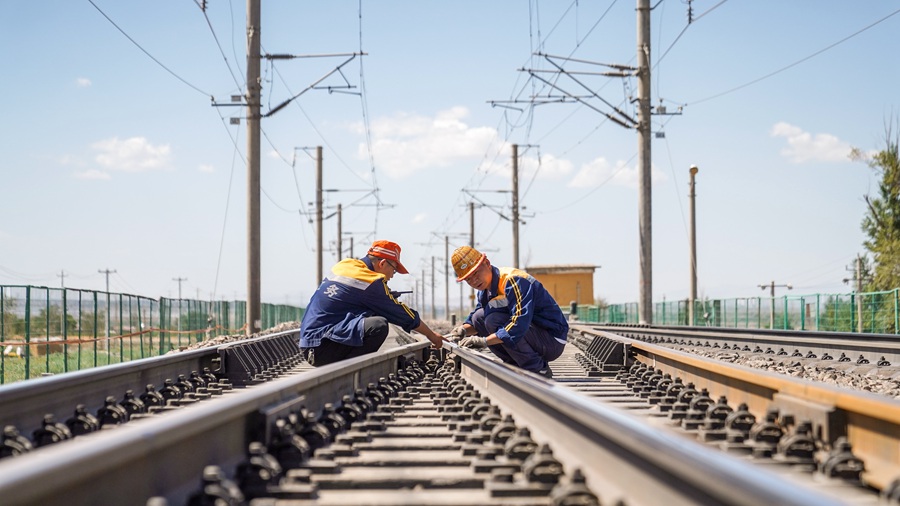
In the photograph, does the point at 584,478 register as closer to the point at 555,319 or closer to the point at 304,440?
the point at 304,440

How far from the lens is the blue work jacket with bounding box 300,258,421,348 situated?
8.85m

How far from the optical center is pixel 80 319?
20562 mm

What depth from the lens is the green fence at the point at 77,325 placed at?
17297 millimetres

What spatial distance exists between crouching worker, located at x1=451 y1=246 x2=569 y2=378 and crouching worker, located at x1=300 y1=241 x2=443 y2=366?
0.68 m

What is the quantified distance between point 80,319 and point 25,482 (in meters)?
19.1

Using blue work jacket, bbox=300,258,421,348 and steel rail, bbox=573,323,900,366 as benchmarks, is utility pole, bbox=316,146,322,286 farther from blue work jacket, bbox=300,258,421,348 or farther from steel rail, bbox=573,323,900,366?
blue work jacket, bbox=300,258,421,348

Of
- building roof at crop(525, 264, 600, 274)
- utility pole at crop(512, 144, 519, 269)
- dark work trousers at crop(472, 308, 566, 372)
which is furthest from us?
building roof at crop(525, 264, 600, 274)

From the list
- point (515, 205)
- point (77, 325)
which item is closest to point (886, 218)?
point (515, 205)

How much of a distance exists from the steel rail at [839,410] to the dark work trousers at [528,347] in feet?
9.12

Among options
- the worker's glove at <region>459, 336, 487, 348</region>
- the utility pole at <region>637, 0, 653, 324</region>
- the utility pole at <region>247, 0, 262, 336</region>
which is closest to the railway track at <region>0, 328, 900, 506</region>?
the worker's glove at <region>459, 336, 487, 348</region>

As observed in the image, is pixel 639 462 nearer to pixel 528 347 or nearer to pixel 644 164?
pixel 528 347

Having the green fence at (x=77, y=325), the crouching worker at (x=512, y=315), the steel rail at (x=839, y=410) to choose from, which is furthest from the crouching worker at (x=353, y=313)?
the green fence at (x=77, y=325)

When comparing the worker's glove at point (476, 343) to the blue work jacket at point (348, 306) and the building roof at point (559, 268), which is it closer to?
the blue work jacket at point (348, 306)

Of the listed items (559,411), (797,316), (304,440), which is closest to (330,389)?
(304,440)
